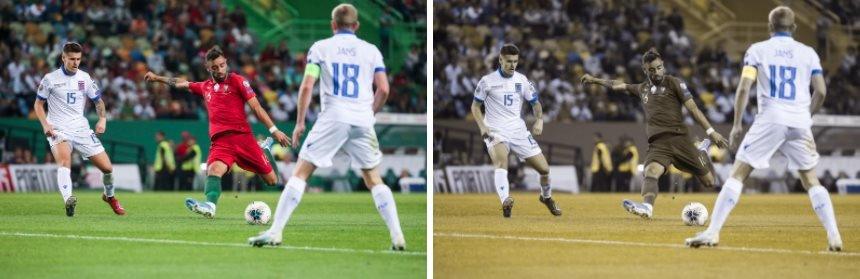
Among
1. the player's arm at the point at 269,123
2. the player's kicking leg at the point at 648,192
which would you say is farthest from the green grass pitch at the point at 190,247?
the player's kicking leg at the point at 648,192

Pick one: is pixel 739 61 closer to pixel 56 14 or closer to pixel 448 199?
pixel 448 199

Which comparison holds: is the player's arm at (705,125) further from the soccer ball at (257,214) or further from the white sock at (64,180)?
the white sock at (64,180)

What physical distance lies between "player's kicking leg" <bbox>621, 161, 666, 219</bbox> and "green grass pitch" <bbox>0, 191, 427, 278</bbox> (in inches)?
85.0

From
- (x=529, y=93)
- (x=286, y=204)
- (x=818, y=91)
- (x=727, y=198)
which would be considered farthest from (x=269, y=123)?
(x=818, y=91)

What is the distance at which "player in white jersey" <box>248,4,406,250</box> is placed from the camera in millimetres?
8492

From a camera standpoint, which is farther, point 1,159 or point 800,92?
point 1,159

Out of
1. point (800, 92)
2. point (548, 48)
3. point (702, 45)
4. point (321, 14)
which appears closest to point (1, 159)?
point (321, 14)

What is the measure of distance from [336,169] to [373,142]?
55.6ft

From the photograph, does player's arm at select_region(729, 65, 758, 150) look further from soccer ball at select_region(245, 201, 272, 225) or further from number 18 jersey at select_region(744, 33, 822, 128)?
soccer ball at select_region(245, 201, 272, 225)

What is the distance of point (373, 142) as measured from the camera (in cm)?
874

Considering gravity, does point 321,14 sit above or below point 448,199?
above

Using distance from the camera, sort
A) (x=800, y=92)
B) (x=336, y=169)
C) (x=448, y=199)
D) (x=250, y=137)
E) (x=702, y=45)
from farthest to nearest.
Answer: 1. (x=702, y=45)
2. (x=336, y=169)
3. (x=448, y=199)
4. (x=250, y=137)
5. (x=800, y=92)

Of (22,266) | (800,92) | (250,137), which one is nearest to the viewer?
(22,266)

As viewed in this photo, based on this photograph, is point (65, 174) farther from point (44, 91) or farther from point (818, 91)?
point (818, 91)
